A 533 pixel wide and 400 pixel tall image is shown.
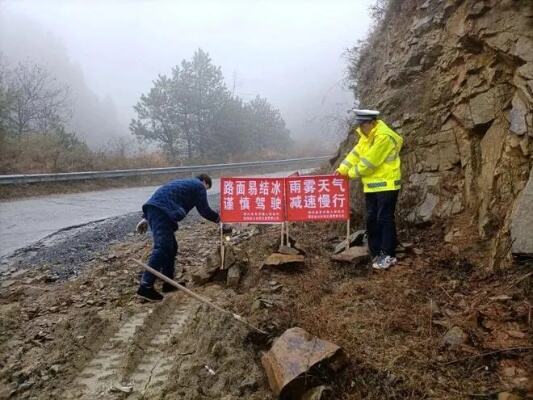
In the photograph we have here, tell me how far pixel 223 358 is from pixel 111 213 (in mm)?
8392

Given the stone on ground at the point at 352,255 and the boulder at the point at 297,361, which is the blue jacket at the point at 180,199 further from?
the boulder at the point at 297,361

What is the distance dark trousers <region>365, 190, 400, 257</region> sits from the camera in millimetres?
5066

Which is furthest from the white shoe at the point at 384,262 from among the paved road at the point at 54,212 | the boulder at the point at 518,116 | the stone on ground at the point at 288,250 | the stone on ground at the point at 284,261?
the paved road at the point at 54,212

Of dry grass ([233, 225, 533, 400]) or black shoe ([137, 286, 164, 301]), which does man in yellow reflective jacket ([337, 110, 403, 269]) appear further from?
black shoe ([137, 286, 164, 301])

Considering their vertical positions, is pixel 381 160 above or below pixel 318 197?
above

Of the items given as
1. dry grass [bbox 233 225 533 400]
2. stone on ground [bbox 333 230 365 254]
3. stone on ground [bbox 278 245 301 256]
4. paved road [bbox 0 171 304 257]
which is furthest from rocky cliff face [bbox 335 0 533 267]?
paved road [bbox 0 171 304 257]

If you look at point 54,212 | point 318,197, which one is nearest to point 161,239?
point 318,197

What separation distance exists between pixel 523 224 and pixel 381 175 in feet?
5.97

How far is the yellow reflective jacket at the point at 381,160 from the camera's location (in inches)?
201

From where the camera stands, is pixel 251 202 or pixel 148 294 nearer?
pixel 148 294

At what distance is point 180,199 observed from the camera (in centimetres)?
559

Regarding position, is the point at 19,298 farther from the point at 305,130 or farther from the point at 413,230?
the point at 305,130

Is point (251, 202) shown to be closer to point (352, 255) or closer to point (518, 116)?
point (352, 255)

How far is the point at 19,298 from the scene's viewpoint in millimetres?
5277
